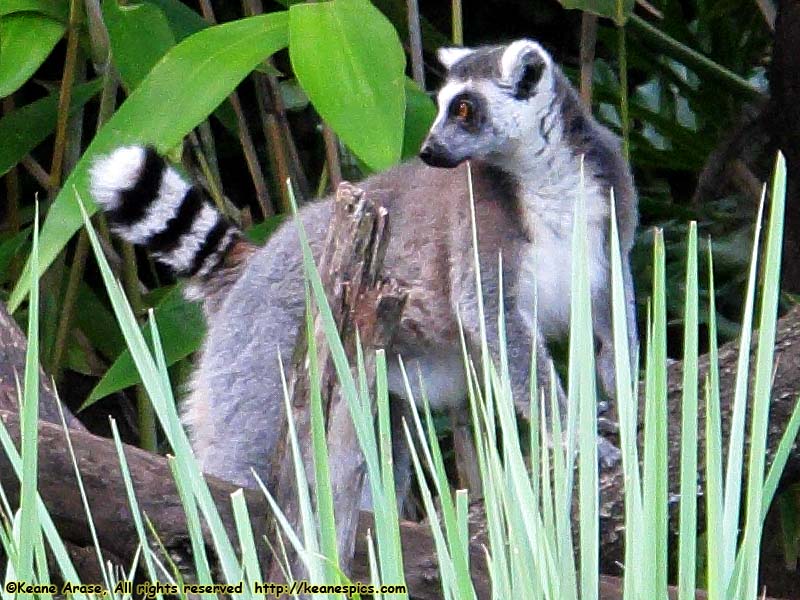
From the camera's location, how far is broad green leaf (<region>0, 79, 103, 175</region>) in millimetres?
3031

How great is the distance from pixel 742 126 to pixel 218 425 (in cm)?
176

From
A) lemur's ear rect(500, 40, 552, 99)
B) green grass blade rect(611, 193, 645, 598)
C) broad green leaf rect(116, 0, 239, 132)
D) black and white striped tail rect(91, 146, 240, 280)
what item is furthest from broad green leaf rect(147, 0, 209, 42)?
green grass blade rect(611, 193, 645, 598)

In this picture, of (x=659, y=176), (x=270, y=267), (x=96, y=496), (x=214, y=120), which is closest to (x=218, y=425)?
(x=270, y=267)

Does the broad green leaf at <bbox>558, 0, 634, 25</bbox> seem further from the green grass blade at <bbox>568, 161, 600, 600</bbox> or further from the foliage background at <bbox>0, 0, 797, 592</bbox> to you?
the green grass blade at <bbox>568, 161, 600, 600</bbox>

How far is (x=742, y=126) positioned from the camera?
3.63 m

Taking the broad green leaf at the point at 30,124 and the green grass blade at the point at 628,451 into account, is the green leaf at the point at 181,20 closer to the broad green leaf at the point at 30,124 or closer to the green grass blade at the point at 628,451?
the broad green leaf at the point at 30,124

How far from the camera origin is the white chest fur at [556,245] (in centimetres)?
256

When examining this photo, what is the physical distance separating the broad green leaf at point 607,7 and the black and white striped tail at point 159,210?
2.86ft

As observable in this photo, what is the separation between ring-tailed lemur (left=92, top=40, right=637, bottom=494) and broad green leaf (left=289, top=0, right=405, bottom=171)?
0.89ft

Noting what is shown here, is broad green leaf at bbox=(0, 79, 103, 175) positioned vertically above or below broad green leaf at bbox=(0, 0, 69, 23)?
below

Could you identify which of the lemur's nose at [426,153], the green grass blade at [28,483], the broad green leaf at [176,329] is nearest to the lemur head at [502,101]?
the lemur's nose at [426,153]

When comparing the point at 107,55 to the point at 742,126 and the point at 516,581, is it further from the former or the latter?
the point at 516,581

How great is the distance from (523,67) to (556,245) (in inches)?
14.5

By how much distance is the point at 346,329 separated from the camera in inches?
60.1
